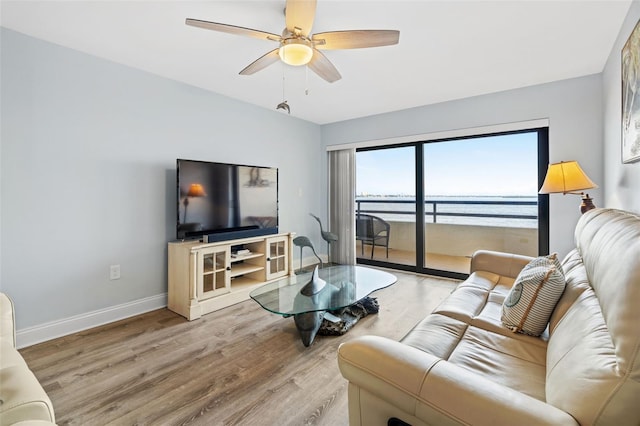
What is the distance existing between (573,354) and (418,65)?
2.53 meters

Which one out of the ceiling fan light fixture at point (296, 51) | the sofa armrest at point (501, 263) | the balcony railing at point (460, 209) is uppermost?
the ceiling fan light fixture at point (296, 51)

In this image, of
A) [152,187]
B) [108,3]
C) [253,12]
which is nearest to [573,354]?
[253,12]

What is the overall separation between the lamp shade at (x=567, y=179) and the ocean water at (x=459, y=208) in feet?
3.14

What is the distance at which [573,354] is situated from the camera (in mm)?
909

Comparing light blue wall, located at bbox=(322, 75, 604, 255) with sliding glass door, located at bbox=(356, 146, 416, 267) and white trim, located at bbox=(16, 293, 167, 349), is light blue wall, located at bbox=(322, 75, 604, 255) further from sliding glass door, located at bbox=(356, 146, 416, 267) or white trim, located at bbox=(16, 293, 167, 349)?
white trim, located at bbox=(16, 293, 167, 349)

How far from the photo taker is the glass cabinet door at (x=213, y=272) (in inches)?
107

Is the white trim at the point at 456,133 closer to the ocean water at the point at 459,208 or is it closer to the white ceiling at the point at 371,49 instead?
the white ceiling at the point at 371,49

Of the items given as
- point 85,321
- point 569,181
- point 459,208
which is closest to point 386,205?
point 459,208

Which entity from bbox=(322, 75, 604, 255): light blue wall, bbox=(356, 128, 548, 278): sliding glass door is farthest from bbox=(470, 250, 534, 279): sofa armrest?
bbox=(356, 128, 548, 278): sliding glass door

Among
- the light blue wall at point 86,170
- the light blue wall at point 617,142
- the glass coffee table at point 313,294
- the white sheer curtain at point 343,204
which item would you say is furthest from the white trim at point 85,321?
the light blue wall at point 617,142

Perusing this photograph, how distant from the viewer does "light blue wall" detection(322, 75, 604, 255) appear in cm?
287

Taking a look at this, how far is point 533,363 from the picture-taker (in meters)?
1.19

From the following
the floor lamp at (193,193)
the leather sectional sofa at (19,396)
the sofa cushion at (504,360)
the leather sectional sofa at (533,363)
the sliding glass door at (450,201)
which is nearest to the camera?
the leather sectional sofa at (533,363)

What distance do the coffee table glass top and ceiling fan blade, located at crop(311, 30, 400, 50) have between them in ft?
5.77
